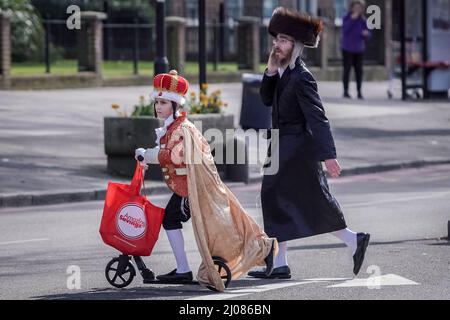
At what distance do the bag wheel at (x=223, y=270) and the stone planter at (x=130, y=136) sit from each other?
769 centimetres

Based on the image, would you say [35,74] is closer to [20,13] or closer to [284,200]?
[20,13]

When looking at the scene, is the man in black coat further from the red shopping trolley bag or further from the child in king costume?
the red shopping trolley bag

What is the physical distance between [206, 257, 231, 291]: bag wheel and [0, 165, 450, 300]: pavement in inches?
2.7

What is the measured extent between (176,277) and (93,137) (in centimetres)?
1153

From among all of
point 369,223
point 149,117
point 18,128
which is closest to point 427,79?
point 18,128

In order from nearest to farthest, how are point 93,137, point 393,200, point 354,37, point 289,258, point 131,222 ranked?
point 131,222
point 289,258
point 393,200
point 93,137
point 354,37

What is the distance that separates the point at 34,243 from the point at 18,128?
9.59 metres

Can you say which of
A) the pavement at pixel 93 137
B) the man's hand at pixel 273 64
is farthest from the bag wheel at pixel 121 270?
the pavement at pixel 93 137

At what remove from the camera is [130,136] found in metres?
17.0

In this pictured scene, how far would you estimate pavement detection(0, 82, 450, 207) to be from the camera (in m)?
16.3

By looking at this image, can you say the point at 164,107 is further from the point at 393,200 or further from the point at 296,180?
the point at 393,200

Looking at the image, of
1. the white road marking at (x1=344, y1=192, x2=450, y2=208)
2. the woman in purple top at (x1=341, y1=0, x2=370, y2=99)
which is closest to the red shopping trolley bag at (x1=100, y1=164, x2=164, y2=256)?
the white road marking at (x1=344, y1=192, x2=450, y2=208)

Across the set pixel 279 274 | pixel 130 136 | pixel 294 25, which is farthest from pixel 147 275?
pixel 130 136
